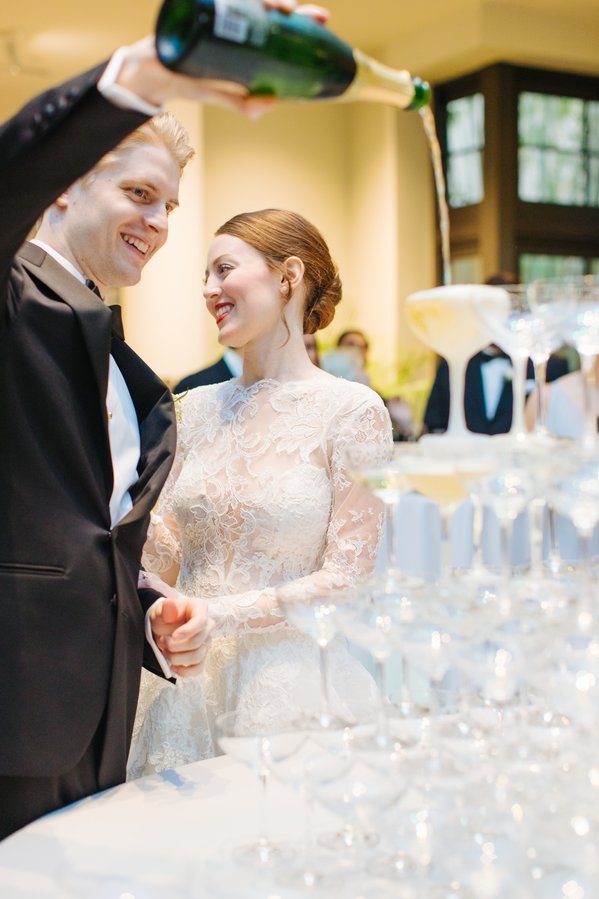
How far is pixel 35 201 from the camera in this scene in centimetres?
134

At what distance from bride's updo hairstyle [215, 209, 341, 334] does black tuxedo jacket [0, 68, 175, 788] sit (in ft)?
2.82

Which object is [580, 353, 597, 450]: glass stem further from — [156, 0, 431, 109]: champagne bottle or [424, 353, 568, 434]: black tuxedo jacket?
[424, 353, 568, 434]: black tuxedo jacket

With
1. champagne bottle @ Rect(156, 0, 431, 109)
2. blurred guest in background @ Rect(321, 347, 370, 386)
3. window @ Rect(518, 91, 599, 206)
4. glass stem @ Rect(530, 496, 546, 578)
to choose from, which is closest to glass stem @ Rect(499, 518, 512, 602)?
glass stem @ Rect(530, 496, 546, 578)

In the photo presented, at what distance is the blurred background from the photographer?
8.41 meters

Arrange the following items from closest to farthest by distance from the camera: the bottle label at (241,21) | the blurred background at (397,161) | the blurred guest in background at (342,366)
→ the bottle label at (241,21)
the blurred guest in background at (342,366)
the blurred background at (397,161)

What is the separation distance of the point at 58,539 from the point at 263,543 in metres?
0.82

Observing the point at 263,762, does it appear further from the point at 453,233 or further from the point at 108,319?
the point at 453,233

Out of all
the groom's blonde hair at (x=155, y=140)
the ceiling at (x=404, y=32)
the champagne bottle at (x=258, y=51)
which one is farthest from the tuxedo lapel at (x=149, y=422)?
the ceiling at (x=404, y=32)

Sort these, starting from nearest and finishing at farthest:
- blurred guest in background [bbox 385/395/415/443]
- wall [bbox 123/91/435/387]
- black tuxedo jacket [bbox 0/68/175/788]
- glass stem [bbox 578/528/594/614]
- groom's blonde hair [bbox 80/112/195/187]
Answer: glass stem [bbox 578/528/594/614]
black tuxedo jacket [bbox 0/68/175/788]
groom's blonde hair [bbox 80/112/195/187]
blurred guest in background [bbox 385/395/415/443]
wall [bbox 123/91/435/387]

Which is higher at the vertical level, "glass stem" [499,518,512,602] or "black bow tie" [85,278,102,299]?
"black bow tie" [85,278,102,299]

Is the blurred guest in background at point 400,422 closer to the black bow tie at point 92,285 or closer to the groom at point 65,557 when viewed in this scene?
the black bow tie at point 92,285

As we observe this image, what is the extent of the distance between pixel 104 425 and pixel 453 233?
7.95 m

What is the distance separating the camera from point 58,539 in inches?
63.2

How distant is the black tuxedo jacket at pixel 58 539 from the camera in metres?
1.58
